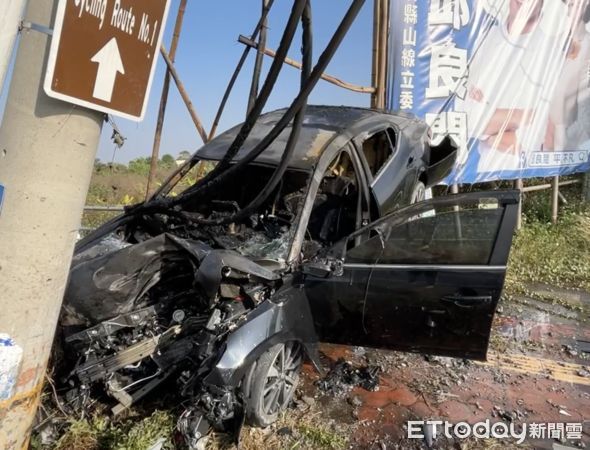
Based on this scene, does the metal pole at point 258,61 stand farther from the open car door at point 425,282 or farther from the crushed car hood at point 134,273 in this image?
the open car door at point 425,282

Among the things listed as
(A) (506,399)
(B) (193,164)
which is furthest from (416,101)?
(A) (506,399)

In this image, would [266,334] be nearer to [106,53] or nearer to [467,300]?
[467,300]

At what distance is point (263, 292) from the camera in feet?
8.64

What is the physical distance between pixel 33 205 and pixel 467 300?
2354 millimetres

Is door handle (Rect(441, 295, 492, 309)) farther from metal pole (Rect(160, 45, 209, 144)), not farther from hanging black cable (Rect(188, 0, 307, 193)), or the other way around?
metal pole (Rect(160, 45, 209, 144))

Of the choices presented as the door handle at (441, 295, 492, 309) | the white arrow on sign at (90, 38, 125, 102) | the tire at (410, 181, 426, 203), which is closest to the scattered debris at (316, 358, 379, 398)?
the door handle at (441, 295, 492, 309)

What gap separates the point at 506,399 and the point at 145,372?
243cm

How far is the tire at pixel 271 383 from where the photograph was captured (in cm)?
248

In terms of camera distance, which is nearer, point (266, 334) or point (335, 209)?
point (266, 334)

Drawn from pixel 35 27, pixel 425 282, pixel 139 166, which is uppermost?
pixel 139 166

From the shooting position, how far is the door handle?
106 inches

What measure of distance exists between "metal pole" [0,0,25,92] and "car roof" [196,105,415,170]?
2081mm

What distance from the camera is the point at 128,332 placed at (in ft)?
8.47

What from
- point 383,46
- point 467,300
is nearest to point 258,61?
point 467,300
